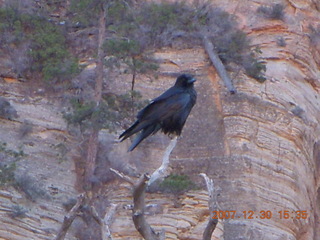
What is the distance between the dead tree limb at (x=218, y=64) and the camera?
65.4 ft

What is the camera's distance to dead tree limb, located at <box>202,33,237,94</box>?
1994 cm

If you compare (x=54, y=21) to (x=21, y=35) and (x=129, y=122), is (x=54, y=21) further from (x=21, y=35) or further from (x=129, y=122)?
(x=129, y=122)

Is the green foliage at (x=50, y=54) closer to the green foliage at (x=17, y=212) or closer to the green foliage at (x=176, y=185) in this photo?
the green foliage at (x=176, y=185)

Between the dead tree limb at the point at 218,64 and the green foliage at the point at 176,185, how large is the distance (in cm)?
347

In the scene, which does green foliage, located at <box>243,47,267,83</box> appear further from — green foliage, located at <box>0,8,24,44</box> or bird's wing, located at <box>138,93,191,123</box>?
bird's wing, located at <box>138,93,191,123</box>

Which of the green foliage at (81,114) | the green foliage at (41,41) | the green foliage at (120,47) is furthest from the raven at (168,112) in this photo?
the green foliage at (41,41)

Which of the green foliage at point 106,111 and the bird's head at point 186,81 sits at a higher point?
the green foliage at point 106,111

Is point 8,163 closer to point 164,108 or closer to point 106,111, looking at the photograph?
point 106,111

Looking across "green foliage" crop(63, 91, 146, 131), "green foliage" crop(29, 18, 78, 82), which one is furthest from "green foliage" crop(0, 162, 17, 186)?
"green foliage" crop(29, 18, 78, 82)

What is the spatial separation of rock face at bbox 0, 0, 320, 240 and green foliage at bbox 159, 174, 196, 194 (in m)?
0.15

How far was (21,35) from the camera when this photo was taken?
68.1 ft

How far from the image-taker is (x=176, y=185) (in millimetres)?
16750

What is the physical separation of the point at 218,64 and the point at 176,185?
15.2 ft
